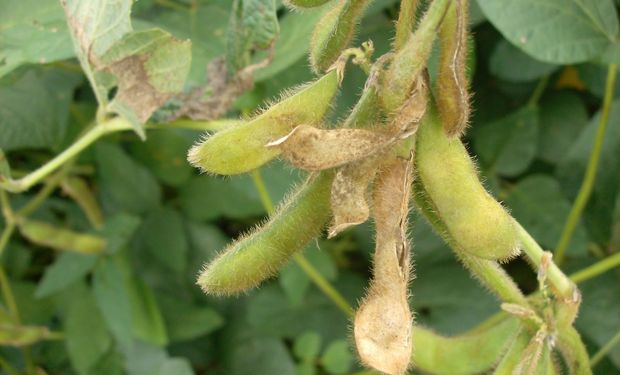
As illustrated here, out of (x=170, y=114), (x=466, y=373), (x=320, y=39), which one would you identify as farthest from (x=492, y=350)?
(x=170, y=114)

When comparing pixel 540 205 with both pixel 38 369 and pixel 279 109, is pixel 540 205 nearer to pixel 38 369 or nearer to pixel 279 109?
pixel 279 109

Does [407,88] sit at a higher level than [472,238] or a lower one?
higher

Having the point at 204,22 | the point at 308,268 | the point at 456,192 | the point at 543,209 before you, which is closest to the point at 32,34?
the point at 204,22

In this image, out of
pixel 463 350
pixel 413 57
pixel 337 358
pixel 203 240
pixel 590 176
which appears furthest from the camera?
pixel 203 240

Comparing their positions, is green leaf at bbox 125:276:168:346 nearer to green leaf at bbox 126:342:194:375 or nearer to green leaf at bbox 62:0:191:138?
green leaf at bbox 126:342:194:375

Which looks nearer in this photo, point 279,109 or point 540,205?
point 279,109

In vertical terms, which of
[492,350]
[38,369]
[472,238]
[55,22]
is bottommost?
[38,369]

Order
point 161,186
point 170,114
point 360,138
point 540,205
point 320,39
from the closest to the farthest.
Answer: point 360,138
point 320,39
point 170,114
point 540,205
point 161,186

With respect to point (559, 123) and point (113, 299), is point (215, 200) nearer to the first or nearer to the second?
point (113, 299)

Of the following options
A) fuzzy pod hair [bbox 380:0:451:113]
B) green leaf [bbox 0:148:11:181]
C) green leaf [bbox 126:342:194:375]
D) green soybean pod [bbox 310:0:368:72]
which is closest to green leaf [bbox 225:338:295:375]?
green leaf [bbox 126:342:194:375]
